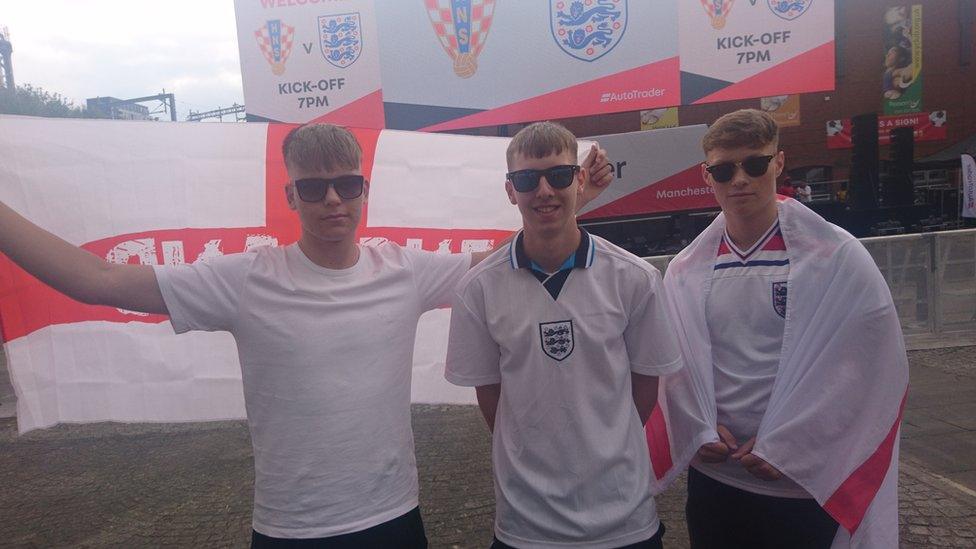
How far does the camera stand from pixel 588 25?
12891mm

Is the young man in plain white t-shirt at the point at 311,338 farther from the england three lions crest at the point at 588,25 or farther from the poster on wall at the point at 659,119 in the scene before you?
the poster on wall at the point at 659,119

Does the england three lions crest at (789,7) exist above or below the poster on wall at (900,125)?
above

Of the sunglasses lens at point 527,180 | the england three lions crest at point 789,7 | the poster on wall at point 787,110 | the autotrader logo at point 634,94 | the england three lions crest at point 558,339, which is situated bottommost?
the england three lions crest at point 558,339

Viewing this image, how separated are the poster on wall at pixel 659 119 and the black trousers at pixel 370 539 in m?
21.9

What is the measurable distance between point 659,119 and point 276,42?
1380 cm

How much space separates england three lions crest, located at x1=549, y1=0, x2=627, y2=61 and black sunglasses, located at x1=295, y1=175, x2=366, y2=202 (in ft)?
39.0

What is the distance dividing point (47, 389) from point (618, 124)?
21.8 meters

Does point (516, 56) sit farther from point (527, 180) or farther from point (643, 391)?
point (643, 391)

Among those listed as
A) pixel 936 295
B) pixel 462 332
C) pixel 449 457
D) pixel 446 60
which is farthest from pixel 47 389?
pixel 446 60

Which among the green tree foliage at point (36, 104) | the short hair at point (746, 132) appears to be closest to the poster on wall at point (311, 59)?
the short hair at point (746, 132)

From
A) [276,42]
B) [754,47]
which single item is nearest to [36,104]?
[276,42]

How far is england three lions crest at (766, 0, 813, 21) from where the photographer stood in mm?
12609

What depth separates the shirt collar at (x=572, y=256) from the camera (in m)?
2.02

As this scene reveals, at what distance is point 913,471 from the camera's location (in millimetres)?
4422
